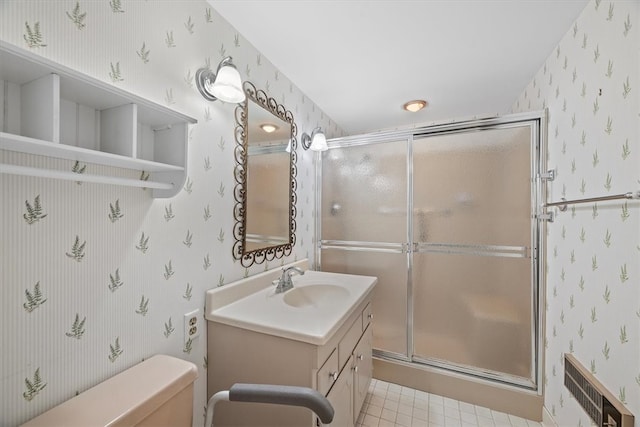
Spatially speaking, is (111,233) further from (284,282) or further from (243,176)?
(284,282)

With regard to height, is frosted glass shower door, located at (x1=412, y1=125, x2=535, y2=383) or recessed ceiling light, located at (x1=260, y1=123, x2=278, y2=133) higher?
recessed ceiling light, located at (x1=260, y1=123, x2=278, y2=133)

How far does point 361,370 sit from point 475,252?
1.13 m

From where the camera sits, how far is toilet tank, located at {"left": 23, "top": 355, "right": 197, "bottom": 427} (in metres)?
0.68

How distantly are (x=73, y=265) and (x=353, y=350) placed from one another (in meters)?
1.27

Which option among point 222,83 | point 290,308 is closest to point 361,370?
point 290,308

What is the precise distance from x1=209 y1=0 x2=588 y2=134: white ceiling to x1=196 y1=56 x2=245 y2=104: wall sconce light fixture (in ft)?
1.19

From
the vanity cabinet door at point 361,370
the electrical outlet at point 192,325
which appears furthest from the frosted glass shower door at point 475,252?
the electrical outlet at point 192,325

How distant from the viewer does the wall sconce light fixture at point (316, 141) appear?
1.99 meters

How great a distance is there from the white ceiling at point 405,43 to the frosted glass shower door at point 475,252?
423 millimetres

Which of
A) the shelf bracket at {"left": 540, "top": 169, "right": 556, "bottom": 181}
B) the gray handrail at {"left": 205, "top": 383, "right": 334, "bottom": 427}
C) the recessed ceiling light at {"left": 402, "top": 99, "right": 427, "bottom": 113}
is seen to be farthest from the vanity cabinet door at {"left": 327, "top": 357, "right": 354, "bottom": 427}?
the recessed ceiling light at {"left": 402, "top": 99, "right": 427, "bottom": 113}

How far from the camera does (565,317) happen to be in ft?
4.66

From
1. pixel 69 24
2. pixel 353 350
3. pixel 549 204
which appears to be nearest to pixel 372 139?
pixel 549 204

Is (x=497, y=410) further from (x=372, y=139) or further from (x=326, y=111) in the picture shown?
(x=326, y=111)

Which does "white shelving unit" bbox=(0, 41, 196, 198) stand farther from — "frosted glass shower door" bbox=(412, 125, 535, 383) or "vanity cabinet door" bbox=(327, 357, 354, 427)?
"frosted glass shower door" bbox=(412, 125, 535, 383)
